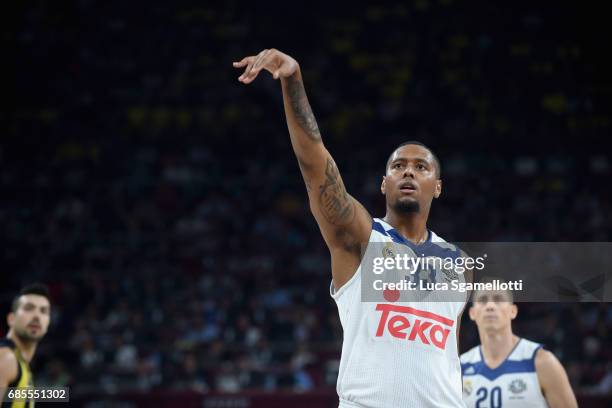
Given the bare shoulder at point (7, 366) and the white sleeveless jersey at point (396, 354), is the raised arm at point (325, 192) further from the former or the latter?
the bare shoulder at point (7, 366)

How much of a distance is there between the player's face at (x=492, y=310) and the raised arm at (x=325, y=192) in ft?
9.52

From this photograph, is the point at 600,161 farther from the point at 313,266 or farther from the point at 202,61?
the point at 202,61

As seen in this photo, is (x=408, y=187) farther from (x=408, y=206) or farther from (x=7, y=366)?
(x=7, y=366)

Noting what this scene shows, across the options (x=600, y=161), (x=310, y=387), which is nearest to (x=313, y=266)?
(x=310, y=387)

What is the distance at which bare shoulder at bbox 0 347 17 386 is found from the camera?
5.83 meters

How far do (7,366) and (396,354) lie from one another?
3.60 meters

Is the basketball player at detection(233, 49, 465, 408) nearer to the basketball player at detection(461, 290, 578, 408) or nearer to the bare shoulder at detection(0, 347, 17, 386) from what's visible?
the basketball player at detection(461, 290, 578, 408)

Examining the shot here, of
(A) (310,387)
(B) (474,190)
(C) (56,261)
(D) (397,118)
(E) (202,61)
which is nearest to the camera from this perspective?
(A) (310,387)

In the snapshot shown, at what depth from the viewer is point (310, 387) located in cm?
1092

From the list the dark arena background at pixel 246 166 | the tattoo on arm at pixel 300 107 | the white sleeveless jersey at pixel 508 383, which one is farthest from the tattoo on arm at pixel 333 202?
the dark arena background at pixel 246 166

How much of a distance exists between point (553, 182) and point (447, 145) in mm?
2205

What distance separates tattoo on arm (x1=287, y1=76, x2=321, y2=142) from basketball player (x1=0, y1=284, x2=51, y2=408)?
3.53m

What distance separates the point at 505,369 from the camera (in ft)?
20.4

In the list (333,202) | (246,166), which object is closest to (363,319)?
(333,202)
